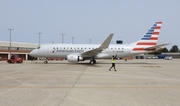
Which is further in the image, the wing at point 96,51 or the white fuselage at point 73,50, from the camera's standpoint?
the white fuselage at point 73,50

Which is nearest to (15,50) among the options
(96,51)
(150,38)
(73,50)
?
(73,50)

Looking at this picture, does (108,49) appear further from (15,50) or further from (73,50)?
(15,50)

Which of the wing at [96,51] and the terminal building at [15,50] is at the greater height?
the terminal building at [15,50]

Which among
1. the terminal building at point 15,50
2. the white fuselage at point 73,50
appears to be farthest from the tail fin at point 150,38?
the terminal building at point 15,50

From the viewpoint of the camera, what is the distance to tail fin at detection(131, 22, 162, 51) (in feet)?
100

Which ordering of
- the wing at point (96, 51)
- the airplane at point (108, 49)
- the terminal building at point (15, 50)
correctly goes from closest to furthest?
the wing at point (96, 51)
the airplane at point (108, 49)
the terminal building at point (15, 50)

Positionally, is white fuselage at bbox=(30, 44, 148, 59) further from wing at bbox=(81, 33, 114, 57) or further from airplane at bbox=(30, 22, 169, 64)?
wing at bbox=(81, 33, 114, 57)

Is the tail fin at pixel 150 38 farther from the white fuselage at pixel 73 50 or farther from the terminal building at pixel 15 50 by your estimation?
the terminal building at pixel 15 50

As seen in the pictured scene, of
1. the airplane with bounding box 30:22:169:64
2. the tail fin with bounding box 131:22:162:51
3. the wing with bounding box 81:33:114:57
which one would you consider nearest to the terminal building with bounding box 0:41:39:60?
the airplane with bounding box 30:22:169:64

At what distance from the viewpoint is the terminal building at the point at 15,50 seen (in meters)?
69.1

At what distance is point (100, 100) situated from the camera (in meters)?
6.09

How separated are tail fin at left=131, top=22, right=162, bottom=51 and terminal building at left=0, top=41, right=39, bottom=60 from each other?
165ft

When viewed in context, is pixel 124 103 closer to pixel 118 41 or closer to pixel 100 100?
pixel 100 100

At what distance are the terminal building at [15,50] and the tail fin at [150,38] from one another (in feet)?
165
